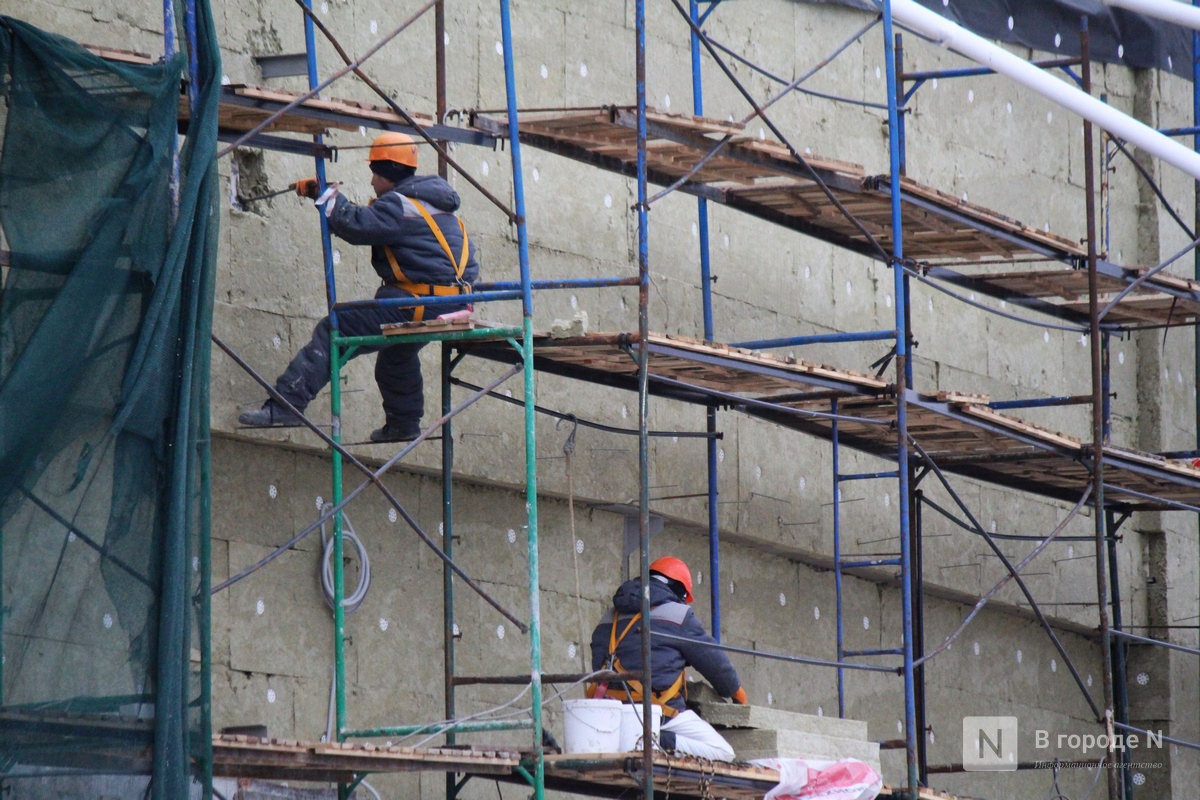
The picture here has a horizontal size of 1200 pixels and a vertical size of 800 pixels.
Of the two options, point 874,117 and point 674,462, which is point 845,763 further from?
point 874,117

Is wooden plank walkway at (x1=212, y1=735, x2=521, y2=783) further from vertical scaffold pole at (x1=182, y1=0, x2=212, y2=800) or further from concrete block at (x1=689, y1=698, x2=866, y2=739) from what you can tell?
concrete block at (x1=689, y1=698, x2=866, y2=739)

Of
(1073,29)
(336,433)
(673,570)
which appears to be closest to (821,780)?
(673,570)

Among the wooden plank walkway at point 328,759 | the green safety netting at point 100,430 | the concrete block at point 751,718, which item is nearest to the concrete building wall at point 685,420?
the concrete block at point 751,718

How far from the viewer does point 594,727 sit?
8.99 m

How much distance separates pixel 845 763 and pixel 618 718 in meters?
1.52

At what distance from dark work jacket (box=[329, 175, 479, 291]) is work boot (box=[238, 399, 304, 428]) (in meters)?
0.88

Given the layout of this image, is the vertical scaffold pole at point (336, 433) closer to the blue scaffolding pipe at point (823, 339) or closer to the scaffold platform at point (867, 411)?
the scaffold platform at point (867, 411)

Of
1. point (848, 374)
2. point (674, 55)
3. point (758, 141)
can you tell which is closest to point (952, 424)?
point (848, 374)

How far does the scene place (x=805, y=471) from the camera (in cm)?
1330

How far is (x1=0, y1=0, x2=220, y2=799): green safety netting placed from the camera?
243 inches

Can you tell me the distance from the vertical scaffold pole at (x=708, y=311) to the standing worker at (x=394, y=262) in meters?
2.25

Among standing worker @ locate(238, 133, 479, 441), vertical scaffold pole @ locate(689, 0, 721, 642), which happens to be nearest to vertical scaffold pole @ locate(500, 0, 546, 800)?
standing worker @ locate(238, 133, 479, 441)

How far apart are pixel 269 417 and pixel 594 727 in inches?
86.0

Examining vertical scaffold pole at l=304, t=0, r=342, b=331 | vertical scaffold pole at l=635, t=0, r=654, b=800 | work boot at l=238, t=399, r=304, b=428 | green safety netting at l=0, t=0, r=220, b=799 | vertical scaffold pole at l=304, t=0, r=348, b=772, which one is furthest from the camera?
vertical scaffold pole at l=304, t=0, r=342, b=331
